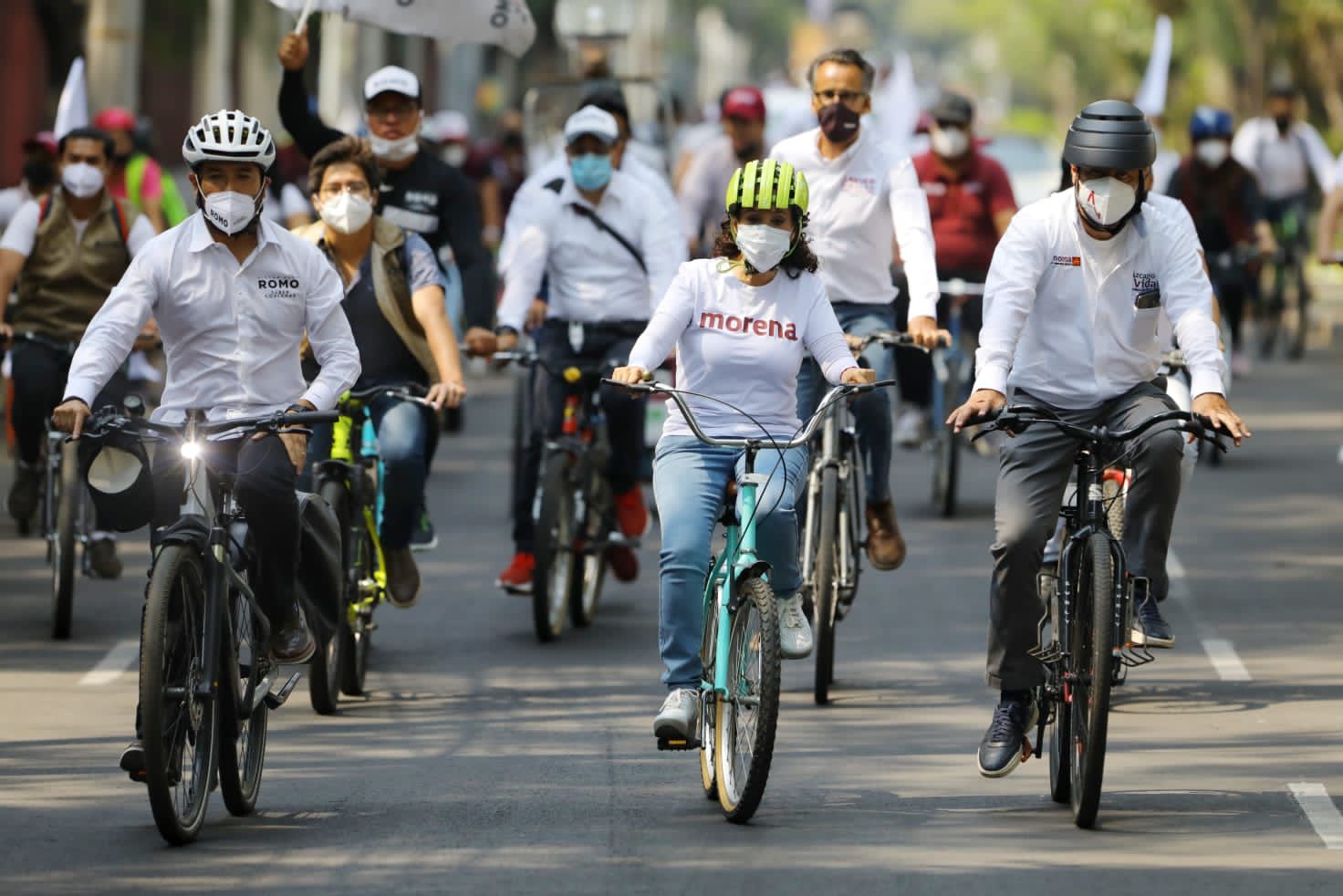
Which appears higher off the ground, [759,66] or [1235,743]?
[759,66]

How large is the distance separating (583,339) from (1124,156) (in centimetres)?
441

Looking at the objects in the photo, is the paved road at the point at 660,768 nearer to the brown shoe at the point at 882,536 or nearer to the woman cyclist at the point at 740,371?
the brown shoe at the point at 882,536

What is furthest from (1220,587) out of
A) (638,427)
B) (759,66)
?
(759,66)

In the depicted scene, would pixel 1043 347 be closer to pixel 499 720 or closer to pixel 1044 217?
pixel 1044 217

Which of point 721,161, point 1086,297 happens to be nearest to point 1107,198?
point 1086,297

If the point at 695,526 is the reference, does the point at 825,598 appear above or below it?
below

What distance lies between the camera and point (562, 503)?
11656 millimetres

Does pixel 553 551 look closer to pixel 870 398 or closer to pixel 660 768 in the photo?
pixel 870 398

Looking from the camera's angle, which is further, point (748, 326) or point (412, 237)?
point (412, 237)

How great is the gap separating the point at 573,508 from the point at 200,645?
4.11 m

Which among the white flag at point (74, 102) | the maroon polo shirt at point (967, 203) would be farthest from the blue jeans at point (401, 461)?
the white flag at point (74, 102)

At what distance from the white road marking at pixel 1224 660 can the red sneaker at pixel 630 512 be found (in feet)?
8.39

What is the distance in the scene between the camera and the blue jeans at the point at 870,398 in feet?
36.0

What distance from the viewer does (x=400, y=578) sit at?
35.4ft
